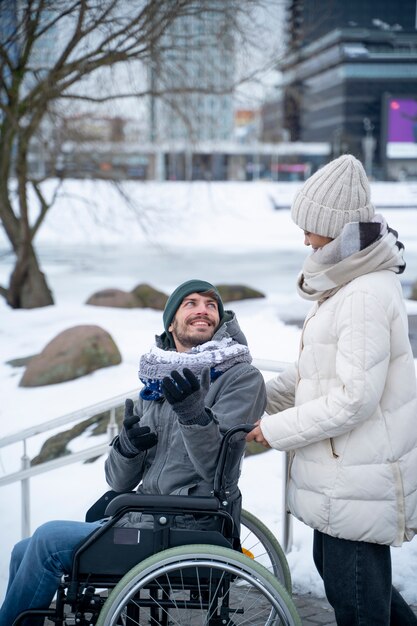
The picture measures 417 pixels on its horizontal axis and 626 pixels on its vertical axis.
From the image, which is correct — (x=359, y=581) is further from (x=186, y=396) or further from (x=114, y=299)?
(x=114, y=299)

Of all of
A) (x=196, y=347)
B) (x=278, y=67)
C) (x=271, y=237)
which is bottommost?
(x=271, y=237)

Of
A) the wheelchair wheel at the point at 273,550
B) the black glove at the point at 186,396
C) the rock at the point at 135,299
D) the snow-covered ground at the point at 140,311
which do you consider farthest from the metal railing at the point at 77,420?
the rock at the point at 135,299

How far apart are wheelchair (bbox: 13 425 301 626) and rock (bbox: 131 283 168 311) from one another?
10225 mm

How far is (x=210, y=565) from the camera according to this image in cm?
253

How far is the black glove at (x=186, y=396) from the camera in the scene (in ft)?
8.13

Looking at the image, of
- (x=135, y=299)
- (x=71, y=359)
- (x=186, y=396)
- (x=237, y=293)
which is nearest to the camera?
(x=186, y=396)

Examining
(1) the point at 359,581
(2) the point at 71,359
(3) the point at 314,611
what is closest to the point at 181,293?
(1) the point at 359,581

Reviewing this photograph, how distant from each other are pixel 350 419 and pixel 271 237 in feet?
77.7

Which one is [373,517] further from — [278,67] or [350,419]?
[278,67]

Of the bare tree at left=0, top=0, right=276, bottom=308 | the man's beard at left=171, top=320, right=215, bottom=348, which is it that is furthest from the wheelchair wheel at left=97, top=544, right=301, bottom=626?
the bare tree at left=0, top=0, right=276, bottom=308

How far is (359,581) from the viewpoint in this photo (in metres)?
2.63

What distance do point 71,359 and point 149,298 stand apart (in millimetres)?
4171

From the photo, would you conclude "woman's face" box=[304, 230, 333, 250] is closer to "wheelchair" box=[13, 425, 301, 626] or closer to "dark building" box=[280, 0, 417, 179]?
"wheelchair" box=[13, 425, 301, 626]

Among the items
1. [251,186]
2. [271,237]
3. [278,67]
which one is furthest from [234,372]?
[251,186]
